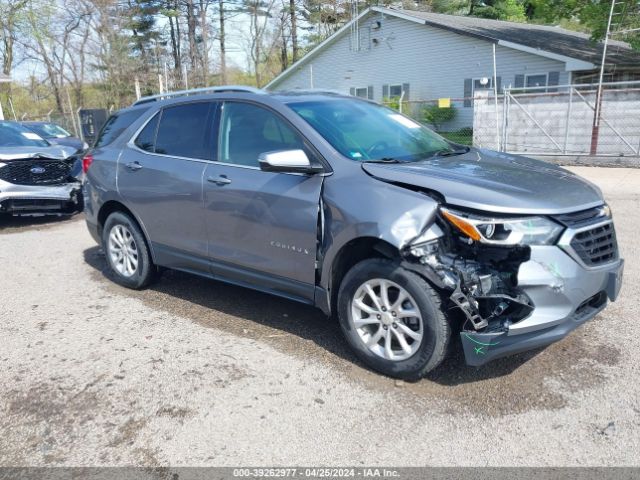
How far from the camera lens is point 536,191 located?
314cm

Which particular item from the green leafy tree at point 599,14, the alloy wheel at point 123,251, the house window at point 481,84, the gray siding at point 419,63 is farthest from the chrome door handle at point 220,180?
the gray siding at point 419,63

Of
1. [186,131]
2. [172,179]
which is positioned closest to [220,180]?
[172,179]

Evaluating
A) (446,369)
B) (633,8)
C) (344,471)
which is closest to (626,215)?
(446,369)

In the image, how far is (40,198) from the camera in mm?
8211

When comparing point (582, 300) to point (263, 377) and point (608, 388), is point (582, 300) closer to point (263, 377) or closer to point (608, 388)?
point (608, 388)

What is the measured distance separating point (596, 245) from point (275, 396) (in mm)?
2157

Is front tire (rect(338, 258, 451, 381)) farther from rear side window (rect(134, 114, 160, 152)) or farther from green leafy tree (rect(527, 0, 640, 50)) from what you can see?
green leafy tree (rect(527, 0, 640, 50))

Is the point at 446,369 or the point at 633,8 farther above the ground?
the point at 633,8

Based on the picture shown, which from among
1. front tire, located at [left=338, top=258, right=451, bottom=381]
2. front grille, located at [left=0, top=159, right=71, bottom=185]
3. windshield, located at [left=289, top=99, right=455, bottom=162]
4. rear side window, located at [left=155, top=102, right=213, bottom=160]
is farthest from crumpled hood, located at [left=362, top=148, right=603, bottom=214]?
front grille, located at [left=0, top=159, right=71, bottom=185]

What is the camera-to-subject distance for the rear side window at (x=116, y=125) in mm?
5172

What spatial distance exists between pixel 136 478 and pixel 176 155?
9.13ft

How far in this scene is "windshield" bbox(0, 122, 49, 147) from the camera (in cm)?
878

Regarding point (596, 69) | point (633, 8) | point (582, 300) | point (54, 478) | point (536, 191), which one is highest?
point (633, 8)

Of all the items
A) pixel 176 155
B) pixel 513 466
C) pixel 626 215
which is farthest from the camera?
pixel 626 215
